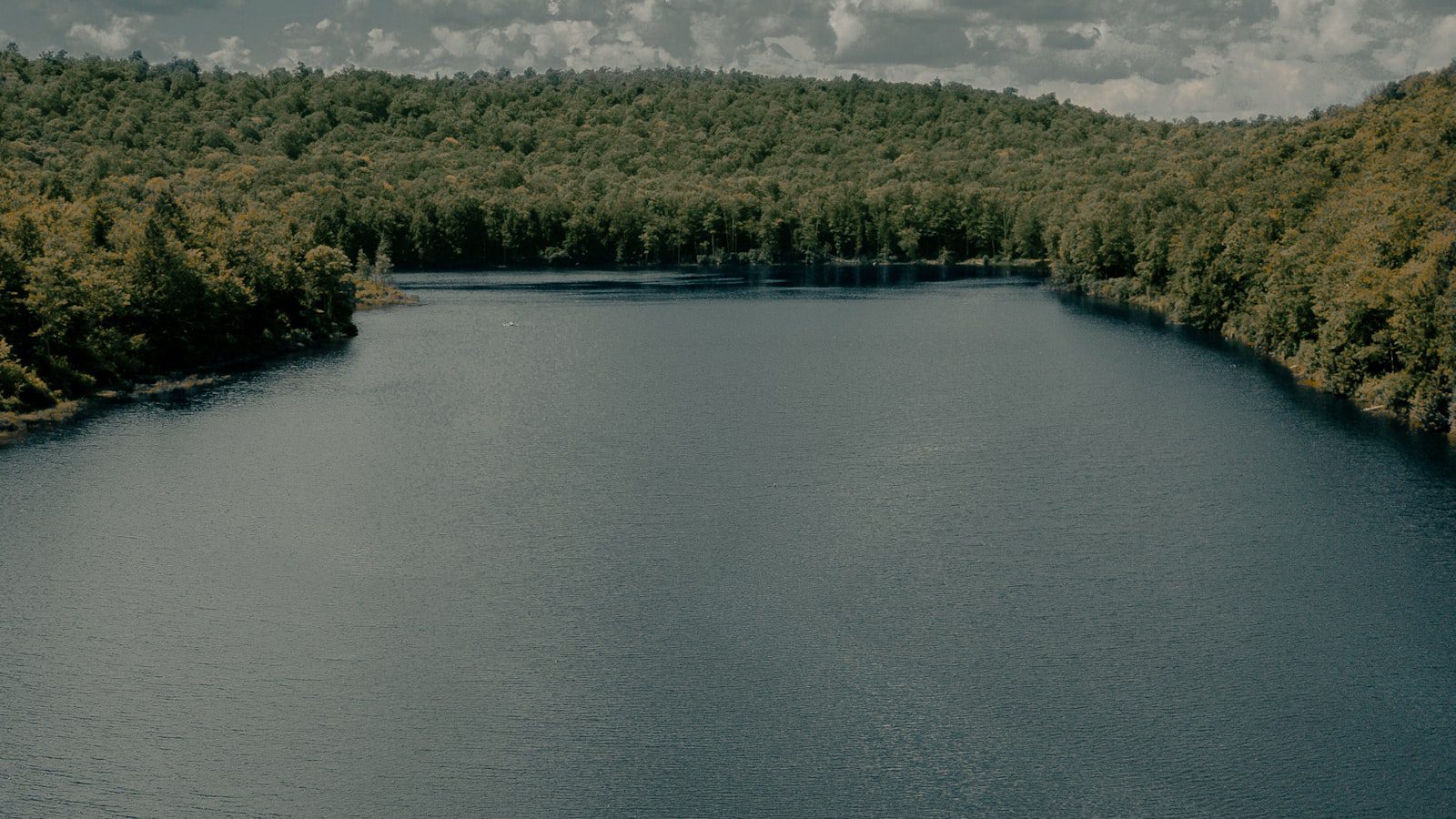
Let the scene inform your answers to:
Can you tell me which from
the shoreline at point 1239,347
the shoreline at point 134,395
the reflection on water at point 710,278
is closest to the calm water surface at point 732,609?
the shoreline at point 1239,347

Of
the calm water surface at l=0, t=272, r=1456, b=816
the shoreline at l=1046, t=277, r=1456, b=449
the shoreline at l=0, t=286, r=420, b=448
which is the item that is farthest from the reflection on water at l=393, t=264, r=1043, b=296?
the calm water surface at l=0, t=272, r=1456, b=816

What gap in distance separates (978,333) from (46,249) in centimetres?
6045

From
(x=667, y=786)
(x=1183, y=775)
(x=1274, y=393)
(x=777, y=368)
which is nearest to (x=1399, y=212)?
(x=1274, y=393)

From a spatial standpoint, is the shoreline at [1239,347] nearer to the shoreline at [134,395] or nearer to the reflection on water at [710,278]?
the reflection on water at [710,278]

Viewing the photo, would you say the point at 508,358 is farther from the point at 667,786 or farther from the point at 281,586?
the point at 667,786

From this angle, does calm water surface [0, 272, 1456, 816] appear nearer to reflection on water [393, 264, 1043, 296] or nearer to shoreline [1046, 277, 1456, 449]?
shoreline [1046, 277, 1456, 449]

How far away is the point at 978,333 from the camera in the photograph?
97188 millimetres

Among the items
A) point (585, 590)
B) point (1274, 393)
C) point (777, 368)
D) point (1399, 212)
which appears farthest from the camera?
point (777, 368)

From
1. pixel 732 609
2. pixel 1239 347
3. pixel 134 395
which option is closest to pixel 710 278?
pixel 1239 347

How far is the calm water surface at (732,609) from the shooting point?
27.9 m

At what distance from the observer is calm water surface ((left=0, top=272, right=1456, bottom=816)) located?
27.9 metres

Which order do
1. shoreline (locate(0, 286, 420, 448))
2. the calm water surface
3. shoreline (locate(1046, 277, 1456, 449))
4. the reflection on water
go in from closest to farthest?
the calm water surface
shoreline (locate(1046, 277, 1456, 449))
shoreline (locate(0, 286, 420, 448))
the reflection on water

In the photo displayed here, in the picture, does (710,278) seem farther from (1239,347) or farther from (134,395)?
(134,395)

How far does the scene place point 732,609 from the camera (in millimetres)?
37062
